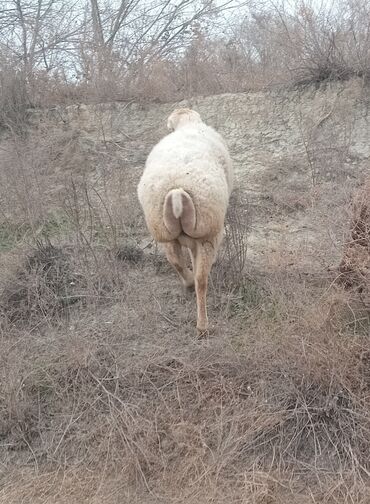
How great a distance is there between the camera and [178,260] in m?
5.47

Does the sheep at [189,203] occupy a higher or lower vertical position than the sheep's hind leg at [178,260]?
higher

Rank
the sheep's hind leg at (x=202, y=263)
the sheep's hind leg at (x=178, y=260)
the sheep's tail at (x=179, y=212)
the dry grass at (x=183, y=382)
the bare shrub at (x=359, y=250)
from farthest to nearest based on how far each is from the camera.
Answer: the sheep's hind leg at (x=178, y=260), the sheep's hind leg at (x=202, y=263), the sheep's tail at (x=179, y=212), the bare shrub at (x=359, y=250), the dry grass at (x=183, y=382)

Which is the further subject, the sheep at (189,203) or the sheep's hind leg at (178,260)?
the sheep's hind leg at (178,260)

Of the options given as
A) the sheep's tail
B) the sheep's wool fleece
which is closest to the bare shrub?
the sheep's wool fleece

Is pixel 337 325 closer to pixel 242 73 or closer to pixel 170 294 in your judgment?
pixel 170 294

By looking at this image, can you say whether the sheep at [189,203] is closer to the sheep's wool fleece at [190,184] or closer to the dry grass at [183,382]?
the sheep's wool fleece at [190,184]

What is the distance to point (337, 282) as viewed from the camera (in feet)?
16.6

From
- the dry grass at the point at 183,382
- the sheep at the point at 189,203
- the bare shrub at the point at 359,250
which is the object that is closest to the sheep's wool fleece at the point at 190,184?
the sheep at the point at 189,203

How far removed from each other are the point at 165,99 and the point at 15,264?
5842 mm

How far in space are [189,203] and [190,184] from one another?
22 cm

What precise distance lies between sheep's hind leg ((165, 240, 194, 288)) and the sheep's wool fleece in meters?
0.16

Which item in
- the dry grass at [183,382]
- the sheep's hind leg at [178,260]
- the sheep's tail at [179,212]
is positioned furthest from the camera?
the sheep's hind leg at [178,260]

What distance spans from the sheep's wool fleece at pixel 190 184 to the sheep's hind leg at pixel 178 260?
0.51ft

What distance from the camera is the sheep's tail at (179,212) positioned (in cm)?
479
